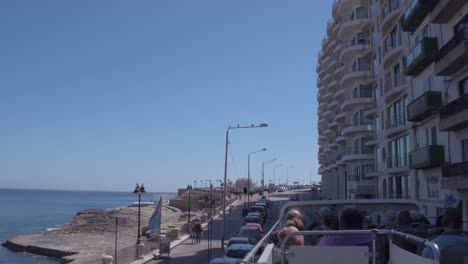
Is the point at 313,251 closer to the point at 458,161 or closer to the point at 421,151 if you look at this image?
the point at 458,161

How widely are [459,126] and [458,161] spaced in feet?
7.68

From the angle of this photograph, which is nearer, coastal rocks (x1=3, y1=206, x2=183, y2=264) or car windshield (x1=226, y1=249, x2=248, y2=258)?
car windshield (x1=226, y1=249, x2=248, y2=258)

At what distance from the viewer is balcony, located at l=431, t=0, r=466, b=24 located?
28041mm

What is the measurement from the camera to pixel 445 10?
2902 centimetres

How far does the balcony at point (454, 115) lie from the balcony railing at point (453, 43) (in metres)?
2.60

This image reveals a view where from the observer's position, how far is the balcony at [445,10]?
92.0 ft

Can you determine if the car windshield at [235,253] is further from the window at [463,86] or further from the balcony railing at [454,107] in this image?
the window at [463,86]

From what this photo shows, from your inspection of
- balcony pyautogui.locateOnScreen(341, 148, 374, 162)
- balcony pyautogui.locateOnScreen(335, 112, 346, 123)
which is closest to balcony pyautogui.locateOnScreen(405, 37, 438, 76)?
balcony pyautogui.locateOnScreen(341, 148, 374, 162)

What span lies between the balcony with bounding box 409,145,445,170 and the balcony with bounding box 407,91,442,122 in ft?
6.64

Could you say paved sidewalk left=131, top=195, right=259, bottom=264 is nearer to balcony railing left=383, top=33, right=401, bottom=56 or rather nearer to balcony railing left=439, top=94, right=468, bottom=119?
balcony railing left=439, top=94, right=468, bottom=119

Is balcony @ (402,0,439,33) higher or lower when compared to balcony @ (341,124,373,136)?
higher

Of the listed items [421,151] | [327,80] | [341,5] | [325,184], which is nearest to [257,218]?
[421,151]

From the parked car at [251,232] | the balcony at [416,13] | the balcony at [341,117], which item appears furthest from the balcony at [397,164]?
the balcony at [341,117]

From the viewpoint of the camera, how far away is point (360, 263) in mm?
5730
